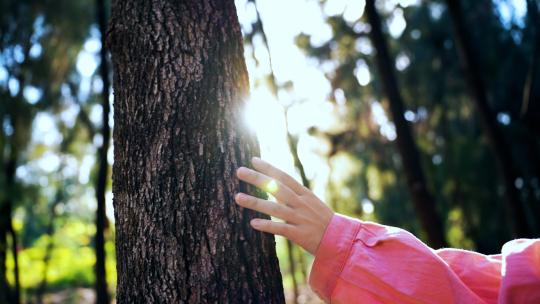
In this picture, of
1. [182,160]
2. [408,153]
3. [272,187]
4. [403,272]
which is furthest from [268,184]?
[408,153]

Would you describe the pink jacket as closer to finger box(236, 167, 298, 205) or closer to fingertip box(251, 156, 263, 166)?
finger box(236, 167, 298, 205)

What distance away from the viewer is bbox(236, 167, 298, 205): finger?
4.66ft

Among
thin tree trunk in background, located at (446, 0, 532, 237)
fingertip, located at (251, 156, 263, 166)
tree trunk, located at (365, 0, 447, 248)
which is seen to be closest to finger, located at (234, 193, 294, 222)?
fingertip, located at (251, 156, 263, 166)

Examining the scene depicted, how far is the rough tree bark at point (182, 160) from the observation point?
1.41 metres

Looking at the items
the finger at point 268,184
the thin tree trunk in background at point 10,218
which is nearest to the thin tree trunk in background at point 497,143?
the finger at point 268,184

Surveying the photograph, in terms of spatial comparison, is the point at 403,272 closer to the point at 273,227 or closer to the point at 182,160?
the point at 273,227

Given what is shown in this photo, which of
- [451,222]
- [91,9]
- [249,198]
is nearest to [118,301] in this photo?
[249,198]

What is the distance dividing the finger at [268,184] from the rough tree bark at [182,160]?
5 centimetres

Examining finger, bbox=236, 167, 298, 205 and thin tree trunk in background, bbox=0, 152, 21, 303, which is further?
thin tree trunk in background, bbox=0, 152, 21, 303

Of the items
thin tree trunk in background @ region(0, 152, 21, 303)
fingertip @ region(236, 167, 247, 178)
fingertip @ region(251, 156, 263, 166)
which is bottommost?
thin tree trunk in background @ region(0, 152, 21, 303)

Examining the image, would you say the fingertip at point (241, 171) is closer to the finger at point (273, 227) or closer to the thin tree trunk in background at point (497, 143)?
the finger at point (273, 227)

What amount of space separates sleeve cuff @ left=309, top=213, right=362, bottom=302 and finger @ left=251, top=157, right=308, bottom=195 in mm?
145

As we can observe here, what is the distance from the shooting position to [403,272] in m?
1.35

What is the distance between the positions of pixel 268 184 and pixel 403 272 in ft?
1.52
